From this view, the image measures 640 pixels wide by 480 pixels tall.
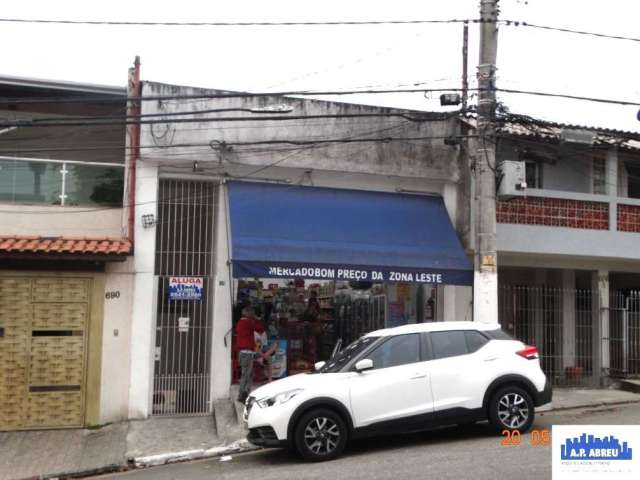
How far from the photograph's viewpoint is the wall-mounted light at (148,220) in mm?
12016

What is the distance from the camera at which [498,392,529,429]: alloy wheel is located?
353 inches

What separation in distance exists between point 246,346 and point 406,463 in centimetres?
428

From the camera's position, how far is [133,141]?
12211mm

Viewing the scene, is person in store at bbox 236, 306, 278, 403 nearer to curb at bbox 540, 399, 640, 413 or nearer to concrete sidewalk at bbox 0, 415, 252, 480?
concrete sidewalk at bbox 0, 415, 252, 480

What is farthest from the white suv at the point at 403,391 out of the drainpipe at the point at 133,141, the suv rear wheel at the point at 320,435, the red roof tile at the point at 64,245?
the drainpipe at the point at 133,141

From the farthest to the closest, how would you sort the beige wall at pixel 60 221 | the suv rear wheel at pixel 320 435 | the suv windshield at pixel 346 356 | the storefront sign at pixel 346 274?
the beige wall at pixel 60 221 < the storefront sign at pixel 346 274 < the suv windshield at pixel 346 356 < the suv rear wheel at pixel 320 435

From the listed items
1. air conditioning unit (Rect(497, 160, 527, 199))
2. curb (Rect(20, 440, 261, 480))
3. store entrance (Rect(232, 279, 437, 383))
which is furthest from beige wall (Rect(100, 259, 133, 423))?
air conditioning unit (Rect(497, 160, 527, 199))

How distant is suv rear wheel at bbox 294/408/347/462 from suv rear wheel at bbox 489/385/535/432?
207 cm

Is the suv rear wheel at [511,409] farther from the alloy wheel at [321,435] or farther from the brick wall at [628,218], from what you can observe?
the brick wall at [628,218]

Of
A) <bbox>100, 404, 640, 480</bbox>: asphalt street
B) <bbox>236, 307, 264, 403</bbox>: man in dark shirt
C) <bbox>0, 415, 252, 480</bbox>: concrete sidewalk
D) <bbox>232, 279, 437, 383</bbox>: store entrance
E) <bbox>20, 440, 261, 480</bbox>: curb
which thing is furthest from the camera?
<bbox>232, 279, 437, 383</bbox>: store entrance

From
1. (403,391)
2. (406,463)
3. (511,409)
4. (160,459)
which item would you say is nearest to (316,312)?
(160,459)

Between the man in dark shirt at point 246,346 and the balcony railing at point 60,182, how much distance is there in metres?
3.36

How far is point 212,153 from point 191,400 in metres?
4.50

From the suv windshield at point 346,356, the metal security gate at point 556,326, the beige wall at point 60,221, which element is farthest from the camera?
the metal security gate at point 556,326
